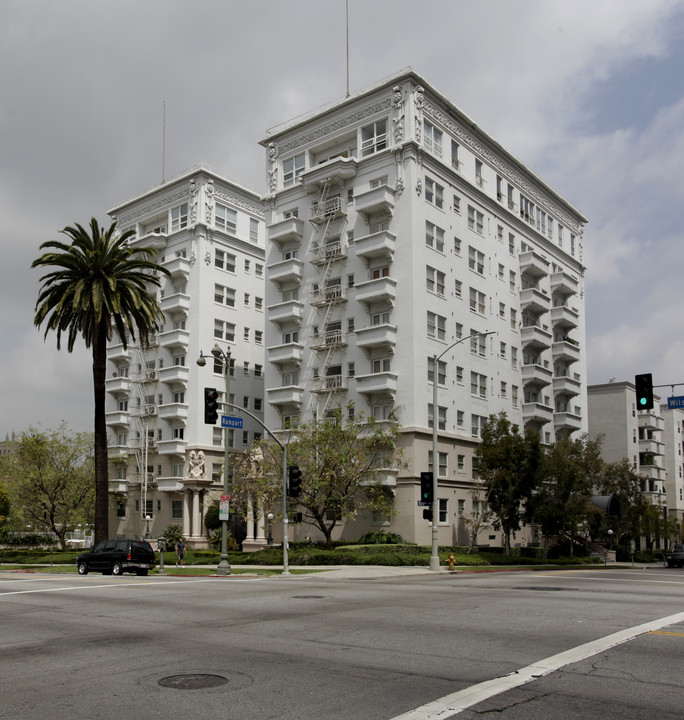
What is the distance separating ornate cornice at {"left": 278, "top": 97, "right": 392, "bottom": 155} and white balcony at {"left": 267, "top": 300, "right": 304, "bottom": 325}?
12.9 metres

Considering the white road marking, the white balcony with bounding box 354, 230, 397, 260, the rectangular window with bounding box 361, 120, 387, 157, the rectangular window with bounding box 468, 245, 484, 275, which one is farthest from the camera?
the rectangular window with bounding box 468, 245, 484, 275

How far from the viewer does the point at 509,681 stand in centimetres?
950

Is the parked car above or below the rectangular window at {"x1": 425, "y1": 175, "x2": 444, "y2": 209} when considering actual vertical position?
below

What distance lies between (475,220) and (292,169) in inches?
600

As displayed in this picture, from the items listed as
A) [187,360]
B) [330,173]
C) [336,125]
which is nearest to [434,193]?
[330,173]

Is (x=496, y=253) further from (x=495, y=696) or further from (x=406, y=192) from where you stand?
(x=495, y=696)

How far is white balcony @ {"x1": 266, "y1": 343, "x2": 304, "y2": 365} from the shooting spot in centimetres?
5684

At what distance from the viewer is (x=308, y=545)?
49438 millimetres

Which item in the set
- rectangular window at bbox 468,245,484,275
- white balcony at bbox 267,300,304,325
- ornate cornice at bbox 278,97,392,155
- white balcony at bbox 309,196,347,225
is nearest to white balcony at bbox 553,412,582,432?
rectangular window at bbox 468,245,484,275

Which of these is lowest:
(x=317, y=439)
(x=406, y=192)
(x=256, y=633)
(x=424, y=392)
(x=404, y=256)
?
(x=256, y=633)

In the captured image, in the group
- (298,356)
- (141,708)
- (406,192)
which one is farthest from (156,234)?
(141,708)

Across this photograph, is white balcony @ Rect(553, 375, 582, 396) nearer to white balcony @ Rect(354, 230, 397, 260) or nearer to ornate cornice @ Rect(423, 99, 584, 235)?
ornate cornice @ Rect(423, 99, 584, 235)

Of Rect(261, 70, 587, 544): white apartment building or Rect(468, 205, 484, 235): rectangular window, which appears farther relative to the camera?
Rect(468, 205, 484, 235): rectangular window

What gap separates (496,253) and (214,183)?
88.6 ft
